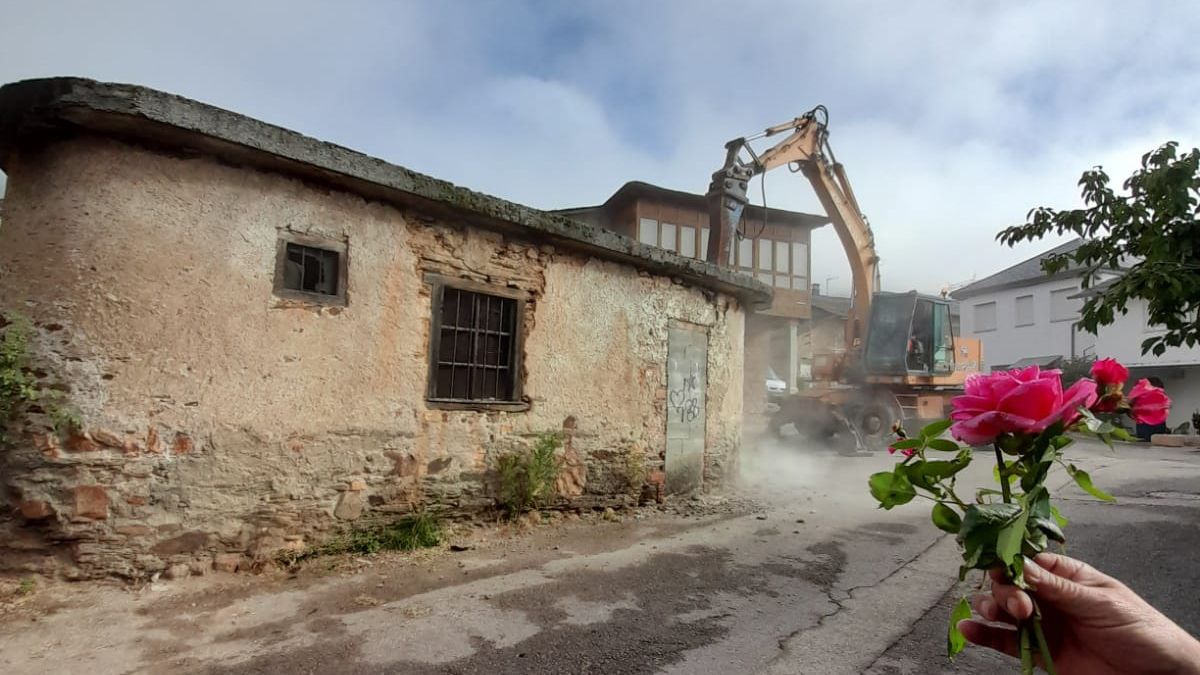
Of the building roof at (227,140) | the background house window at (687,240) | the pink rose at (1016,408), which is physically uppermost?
the background house window at (687,240)

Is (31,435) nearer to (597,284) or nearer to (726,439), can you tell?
(597,284)

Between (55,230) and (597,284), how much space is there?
4.47m

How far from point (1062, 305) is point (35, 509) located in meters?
30.7

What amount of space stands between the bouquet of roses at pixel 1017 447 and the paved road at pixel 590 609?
7.95 feet

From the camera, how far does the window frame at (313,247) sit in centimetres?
471

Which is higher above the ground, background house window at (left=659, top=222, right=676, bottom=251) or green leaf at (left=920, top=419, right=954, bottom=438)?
background house window at (left=659, top=222, right=676, bottom=251)

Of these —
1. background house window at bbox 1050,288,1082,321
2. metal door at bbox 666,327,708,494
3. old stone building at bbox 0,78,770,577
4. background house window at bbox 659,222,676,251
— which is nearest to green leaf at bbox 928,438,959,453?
old stone building at bbox 0,78,770,577

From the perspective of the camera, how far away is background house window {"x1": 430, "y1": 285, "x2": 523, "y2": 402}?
5680 mm

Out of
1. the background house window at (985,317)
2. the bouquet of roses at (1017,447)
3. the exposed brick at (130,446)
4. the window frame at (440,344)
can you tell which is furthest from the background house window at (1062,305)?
the exposed brick at (130,446)

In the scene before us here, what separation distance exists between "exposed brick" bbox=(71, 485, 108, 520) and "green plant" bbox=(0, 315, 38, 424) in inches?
24.3

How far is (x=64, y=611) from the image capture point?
12.2ft

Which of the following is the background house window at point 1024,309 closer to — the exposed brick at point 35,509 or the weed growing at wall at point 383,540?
the weed growing at wall at point 383,540

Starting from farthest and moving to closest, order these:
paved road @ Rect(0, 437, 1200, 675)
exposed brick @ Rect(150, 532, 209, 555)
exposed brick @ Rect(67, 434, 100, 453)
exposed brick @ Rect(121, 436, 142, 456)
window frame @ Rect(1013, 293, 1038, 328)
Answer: window frame @ Rect(1013, 293, 1038, 328) → exposed brick @ Rect(150, 532, 209, 555) → exposed brick @ Rect(121, 436, 142, 456) → exposed brick @ Rect(67, 434, 100, 453) → paved road @ Rect(0, 437, 1200, 675)

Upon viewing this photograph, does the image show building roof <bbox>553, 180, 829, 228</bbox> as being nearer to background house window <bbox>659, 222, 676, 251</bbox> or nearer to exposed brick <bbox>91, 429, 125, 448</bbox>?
background house window <bbox>659, 222, 676, 251</bbox>
